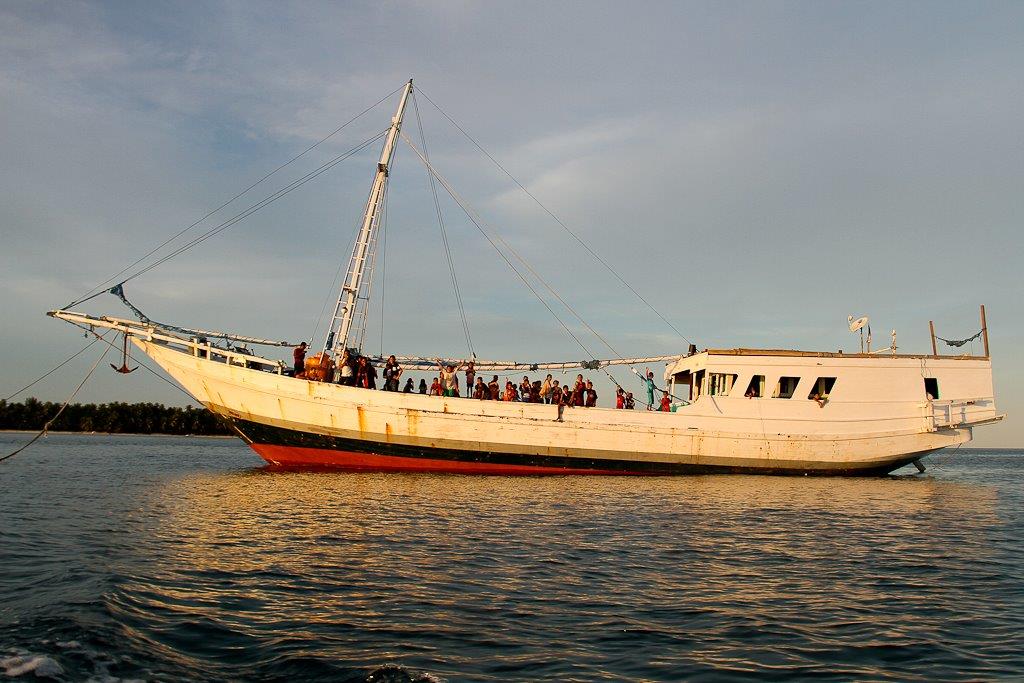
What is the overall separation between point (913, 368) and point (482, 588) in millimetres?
25027

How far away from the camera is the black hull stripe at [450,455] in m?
25.6

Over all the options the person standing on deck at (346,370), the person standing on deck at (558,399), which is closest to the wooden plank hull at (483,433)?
the person standing on deck at (558,399)

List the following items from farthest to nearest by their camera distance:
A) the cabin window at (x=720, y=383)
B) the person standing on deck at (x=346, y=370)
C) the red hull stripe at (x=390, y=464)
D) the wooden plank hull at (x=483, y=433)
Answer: the cabin window at (x=720, y=383) < the person standing on deck at (x=346, y=370) < the red hull stripe at (x=390, y=464) < the wooden plank hull at (x=483, y=433)

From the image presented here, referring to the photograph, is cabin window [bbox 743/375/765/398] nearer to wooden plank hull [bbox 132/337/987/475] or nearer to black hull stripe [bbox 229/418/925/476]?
wooden plank hull [bbox 132/337/987/475]

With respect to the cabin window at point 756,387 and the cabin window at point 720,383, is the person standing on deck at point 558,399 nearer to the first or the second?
the cabin window at point 720,383

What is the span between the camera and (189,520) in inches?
552

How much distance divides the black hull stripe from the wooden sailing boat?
0.05 metres

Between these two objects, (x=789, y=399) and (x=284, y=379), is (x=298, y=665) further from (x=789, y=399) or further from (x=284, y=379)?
(x=789, y=399)

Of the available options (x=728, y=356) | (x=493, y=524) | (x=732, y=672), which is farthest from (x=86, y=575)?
(x=728, y=356)

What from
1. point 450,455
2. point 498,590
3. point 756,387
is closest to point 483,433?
point 450,455

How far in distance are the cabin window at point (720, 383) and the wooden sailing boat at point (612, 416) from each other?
0.20 ft

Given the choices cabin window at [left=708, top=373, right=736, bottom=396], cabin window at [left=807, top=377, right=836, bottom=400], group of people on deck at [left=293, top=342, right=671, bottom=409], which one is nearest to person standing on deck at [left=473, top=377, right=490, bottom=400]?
group of people on deck at [left=293, top=342, right=671, bottom=409]

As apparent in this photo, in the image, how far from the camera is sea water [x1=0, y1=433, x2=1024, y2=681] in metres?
6.48

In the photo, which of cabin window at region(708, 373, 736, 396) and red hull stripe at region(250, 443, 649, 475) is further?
cabin window at region(708, 373, 736, 396)
